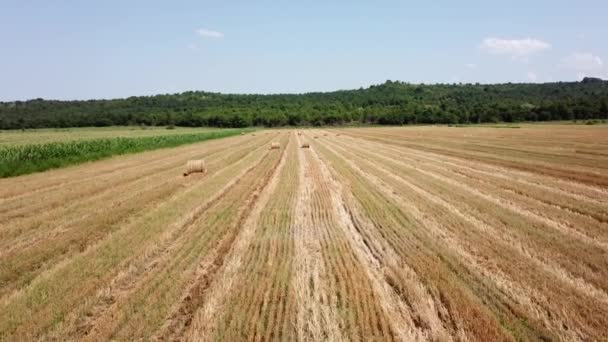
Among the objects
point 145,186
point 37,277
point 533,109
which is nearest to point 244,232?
point 37,277

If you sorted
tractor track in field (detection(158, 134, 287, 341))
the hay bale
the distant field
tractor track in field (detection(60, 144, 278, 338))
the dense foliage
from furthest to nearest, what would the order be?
the distant field, the dense foliage, the hay bale, tractor track in field (detection(60, 144, 278, 338)), tractor track in field (detection(158, 134, 287, 341))

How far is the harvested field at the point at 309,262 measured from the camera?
5227mm

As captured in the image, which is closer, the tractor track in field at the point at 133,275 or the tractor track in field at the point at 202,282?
the tractor track in field at the point at 202,282

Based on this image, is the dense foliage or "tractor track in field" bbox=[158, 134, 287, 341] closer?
"tractor track in field" bbox=[158, 134, 287, 341]

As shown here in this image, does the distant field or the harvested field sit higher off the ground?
the harvested field

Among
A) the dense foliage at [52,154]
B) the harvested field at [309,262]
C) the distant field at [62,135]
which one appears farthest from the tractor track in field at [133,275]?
the distant field at [62,135]

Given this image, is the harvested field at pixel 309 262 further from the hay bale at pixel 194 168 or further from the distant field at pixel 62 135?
the distant field at pixel 62 135

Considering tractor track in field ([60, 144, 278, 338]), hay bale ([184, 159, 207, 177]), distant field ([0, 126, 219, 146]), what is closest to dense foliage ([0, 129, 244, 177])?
hay bale ([184, 159, 207, 177])

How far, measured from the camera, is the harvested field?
17.1 feet

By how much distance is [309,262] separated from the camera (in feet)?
24.8

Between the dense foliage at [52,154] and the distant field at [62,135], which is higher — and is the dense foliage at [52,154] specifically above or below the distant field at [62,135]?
above

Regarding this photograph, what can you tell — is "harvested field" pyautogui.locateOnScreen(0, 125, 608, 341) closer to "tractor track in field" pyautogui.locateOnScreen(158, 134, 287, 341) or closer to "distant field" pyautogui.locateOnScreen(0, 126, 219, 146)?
"tractor track in field" pyautogui.locateOnScreen(158, 134, 287, 341)

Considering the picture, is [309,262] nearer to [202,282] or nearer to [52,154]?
[202,282]

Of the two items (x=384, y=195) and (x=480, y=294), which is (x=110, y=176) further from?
(x=480, y=294)
